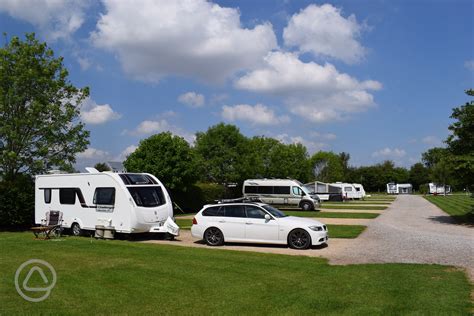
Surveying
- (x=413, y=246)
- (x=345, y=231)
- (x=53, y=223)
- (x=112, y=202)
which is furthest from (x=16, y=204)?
(x=413, y=246)

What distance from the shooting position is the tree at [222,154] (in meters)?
38.8

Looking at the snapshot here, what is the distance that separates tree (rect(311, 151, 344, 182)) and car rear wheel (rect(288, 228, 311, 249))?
69.7 m

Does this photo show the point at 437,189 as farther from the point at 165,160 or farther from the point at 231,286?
the point at 231,286

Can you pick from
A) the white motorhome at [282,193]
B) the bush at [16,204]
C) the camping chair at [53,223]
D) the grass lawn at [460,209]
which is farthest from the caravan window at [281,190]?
the camping chair at [53,223]

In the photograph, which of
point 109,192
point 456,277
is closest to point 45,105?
point 109,192

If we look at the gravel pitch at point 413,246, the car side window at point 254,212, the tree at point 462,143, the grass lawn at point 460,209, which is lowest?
the gravel pitch at point 413,246

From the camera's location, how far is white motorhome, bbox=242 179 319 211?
3256cm

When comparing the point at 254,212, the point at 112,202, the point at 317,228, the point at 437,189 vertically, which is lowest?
the point at 317,228

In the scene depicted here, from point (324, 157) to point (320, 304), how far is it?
79.5 m

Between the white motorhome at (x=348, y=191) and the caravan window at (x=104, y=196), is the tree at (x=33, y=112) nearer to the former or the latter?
the caravan window at (x=104, y=196)

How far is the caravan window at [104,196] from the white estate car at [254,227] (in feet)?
11.3

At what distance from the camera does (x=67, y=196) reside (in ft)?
58.9

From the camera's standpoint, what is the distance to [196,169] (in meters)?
31.4

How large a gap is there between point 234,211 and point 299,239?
2345 mm
